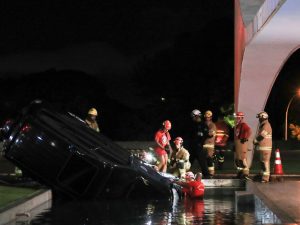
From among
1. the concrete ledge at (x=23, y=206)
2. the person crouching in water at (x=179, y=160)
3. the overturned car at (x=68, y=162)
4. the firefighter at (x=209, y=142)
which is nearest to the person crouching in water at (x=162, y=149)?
the person crouching in water at (x=179, y=160)

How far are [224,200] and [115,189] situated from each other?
80.4 inches

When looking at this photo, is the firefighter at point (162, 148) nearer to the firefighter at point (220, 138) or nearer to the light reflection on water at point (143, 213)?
the firefighter at point (220, 138)

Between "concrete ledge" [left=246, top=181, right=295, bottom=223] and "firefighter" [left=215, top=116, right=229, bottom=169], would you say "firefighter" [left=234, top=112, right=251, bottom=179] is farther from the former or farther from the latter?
"firefighter" [left=215, top=116, right=229, bottom=169]

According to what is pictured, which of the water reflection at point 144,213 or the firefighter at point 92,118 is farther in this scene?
the firefighter at point 92,118

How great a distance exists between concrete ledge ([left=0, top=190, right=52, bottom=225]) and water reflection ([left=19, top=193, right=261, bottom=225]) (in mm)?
221

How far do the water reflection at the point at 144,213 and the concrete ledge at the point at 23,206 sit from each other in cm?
22

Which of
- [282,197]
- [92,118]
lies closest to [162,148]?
[92,118]

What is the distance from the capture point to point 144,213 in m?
9.86

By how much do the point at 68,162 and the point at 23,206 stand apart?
1.64m

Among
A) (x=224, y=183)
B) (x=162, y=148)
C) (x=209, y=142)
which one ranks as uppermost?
(x=209, y=142)

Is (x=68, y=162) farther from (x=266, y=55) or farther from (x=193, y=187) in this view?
(x=266, y=55)

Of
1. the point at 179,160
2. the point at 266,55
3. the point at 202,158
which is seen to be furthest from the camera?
the point at 266,55

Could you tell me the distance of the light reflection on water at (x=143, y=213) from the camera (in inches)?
355

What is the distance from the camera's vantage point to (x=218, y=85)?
5588cm
